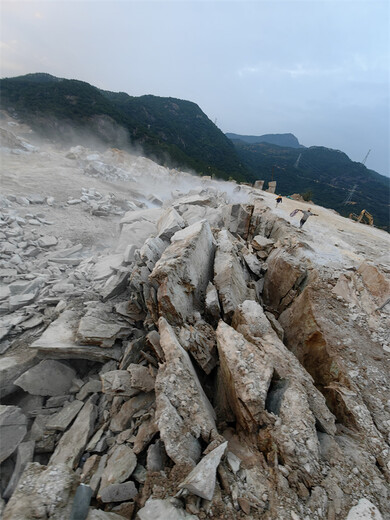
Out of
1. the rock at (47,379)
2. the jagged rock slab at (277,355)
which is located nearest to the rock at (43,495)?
the rock at (47,379)

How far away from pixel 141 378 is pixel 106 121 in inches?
2238

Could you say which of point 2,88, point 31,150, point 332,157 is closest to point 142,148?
point 31,150

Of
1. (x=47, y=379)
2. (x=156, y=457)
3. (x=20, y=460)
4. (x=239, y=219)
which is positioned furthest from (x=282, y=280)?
(x=20, y=460)

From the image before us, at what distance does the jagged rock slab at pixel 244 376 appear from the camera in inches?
132

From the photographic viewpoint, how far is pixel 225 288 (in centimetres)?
551

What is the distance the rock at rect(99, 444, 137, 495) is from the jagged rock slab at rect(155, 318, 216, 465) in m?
0.82

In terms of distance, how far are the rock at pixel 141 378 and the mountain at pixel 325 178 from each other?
44107 millimetres

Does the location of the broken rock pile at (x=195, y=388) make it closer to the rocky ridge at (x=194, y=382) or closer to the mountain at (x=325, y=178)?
the rocky ridge at (x=194, y=382)

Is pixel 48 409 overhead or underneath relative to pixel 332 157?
underneath

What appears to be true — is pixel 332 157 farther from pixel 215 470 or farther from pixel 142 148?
pixel 215 470

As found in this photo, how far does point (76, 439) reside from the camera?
3.99 m

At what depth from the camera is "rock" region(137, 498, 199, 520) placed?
98.6 inches

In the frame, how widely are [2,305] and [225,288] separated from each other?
18.8 ft

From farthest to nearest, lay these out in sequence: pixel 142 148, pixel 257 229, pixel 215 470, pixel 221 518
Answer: pixel 142 148 → pixel 257 229 → pixel 215 470 → pixel 221 518
